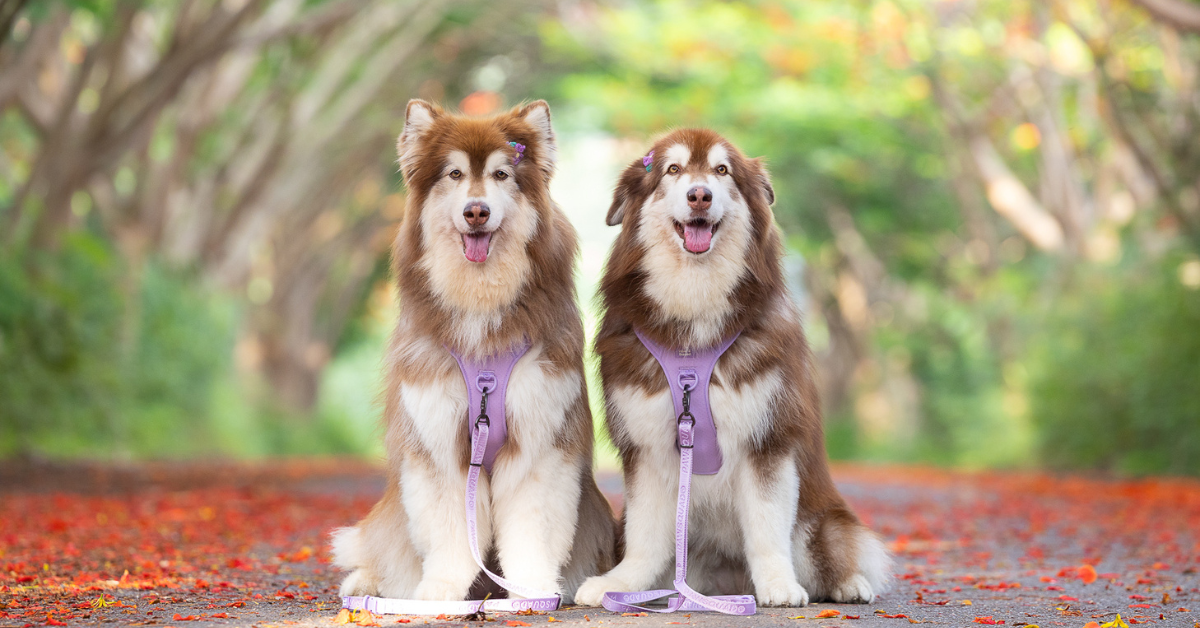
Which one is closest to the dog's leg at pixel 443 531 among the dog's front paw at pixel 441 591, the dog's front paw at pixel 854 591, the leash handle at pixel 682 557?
the dog's front paw at pixel 441 591

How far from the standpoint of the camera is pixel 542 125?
5.07 meters

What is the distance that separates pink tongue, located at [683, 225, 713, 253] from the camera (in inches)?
192

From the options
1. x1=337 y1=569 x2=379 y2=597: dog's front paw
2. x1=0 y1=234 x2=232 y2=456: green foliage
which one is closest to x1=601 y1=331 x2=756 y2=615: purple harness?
x1=337 y1=569 x2=379 y2=597: dog's front paw

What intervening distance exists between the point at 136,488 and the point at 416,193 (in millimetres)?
8312

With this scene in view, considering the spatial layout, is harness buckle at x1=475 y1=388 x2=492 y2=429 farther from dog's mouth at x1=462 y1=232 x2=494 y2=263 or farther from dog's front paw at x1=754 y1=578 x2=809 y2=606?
dog's front paw at x1=754 y1=578 x2=809 y2=606

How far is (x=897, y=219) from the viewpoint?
2348 cm

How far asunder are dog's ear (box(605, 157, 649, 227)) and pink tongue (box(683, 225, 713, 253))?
0.34m

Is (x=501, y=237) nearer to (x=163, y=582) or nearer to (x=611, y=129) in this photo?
(x=163, y=582)

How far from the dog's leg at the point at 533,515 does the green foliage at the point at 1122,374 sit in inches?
469

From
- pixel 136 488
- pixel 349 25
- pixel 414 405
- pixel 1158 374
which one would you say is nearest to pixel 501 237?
pixel 414 405

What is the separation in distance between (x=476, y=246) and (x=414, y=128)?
64cm

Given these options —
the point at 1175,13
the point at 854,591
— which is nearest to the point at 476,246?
the point at 854,591

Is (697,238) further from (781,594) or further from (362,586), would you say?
(362,586)

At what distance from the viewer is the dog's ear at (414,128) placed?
4926mm
